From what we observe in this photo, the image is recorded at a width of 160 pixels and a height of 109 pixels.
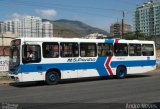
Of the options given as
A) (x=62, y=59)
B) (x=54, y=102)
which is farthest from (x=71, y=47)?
(x=54, y=102)

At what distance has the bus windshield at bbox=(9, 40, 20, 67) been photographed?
828 inches

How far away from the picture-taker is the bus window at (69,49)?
74.5ft

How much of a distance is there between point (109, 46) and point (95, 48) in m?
1.34

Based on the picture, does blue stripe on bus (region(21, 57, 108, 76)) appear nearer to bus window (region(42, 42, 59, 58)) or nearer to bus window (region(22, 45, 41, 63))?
bus window (region(22, 45, 41, 63))

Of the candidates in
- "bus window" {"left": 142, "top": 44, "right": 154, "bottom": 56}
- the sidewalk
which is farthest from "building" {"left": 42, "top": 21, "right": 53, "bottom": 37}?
"bus window" {"left": 142, "top": 44, "right": 154, "bottom": 56}

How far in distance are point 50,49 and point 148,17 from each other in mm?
60449

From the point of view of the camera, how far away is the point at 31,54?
834 inches

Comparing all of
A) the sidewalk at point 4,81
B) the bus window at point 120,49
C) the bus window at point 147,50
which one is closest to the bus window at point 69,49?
the bus window at point 120,49

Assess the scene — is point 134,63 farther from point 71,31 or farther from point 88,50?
point 71,31

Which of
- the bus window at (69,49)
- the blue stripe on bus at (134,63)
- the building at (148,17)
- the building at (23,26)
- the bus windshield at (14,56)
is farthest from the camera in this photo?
the building at (148,17)

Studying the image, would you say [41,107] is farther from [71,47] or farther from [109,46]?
[109,46]

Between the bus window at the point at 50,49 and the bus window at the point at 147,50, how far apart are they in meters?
7.97

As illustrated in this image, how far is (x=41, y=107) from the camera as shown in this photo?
39.5 feet

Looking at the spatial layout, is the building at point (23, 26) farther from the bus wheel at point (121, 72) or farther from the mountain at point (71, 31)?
the bus wheel at point (121, 72)
